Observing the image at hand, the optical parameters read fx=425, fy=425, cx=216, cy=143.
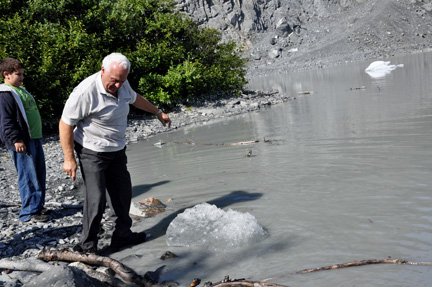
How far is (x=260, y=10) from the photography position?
7594cm

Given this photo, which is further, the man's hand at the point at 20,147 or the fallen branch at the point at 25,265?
the man's hand at the point at 20,147

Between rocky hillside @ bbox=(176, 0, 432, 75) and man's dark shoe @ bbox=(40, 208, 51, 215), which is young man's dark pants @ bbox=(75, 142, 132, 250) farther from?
rocky hillside @ bbox=(176, 0, 432, 75)

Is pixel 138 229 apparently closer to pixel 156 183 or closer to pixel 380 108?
pixel 156 183

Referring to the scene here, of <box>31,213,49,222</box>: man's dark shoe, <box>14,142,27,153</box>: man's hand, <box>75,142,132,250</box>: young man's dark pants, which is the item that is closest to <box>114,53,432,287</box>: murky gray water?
<box>75,142,132,250</box>: young man's dark pants

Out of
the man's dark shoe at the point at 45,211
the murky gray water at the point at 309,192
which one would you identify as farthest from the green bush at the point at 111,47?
the man's dark shoe at the point at 45,211

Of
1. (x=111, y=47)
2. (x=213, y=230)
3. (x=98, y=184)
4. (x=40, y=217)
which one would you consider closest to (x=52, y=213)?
(x=40, y=217)

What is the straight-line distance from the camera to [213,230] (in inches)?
189

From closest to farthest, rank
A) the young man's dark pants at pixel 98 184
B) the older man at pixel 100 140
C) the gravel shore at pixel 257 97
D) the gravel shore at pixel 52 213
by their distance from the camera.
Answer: the older man at pixel 100 140
the young man's dark pants at pixel 98 184
the gravel shore at pixel 52 213
the gravel shore at pixel 257 97

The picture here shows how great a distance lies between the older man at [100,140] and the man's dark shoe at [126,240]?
0.01m

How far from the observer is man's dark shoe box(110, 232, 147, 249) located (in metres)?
4.96

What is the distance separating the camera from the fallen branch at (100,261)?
155 inches

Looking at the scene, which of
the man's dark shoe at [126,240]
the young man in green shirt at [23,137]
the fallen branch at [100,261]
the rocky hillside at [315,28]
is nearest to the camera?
the fallen branch at [100,261]

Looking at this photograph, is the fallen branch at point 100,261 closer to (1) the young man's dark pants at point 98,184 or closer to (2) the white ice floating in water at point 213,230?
(1) the young man's dark pants at point 98,184

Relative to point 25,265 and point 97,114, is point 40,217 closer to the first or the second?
point 25,265
